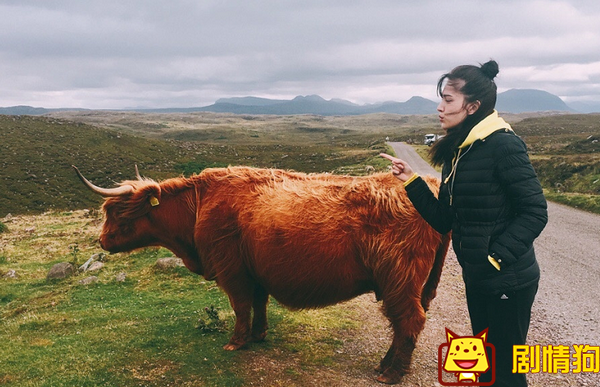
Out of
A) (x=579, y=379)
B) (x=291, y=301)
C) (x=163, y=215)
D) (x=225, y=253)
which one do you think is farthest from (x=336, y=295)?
(x=579, y=379)

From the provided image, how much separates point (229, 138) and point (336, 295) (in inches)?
4136

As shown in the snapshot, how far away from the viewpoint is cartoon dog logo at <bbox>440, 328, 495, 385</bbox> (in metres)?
3.36

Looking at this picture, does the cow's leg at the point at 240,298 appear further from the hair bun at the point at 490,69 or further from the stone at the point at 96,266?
the stone at the point at 96,266

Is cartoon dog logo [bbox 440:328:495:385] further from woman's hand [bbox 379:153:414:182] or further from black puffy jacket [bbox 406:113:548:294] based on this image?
woman's hand [bbox 379:153:414:182]

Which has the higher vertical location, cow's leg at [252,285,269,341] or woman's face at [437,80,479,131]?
woman's face at [437,80,479,131]

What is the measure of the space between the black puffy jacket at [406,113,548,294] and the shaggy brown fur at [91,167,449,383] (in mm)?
1401

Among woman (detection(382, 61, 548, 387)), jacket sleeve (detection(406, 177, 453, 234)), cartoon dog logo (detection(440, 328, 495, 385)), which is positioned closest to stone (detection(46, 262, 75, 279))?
jacket sleeve (detection(406, 177, 453, 234))

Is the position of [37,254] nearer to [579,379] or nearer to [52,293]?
[52,293]

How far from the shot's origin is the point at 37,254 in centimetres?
1420

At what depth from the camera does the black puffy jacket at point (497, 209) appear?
304cm

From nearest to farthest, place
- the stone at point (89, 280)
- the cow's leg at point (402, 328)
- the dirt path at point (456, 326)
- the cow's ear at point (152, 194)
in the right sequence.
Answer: the cow's leg at point (402, 328)
the dirt path at point (456, 326)
the cow's ear at point (152, 194)
the stone at point (89, 280)

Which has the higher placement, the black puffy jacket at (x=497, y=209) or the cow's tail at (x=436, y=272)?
the black puffy jacket at (x=497, y=209)

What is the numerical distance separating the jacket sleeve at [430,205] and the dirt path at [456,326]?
253cm

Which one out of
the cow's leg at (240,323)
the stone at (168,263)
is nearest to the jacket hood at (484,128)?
the cow's leg at (240,323)
